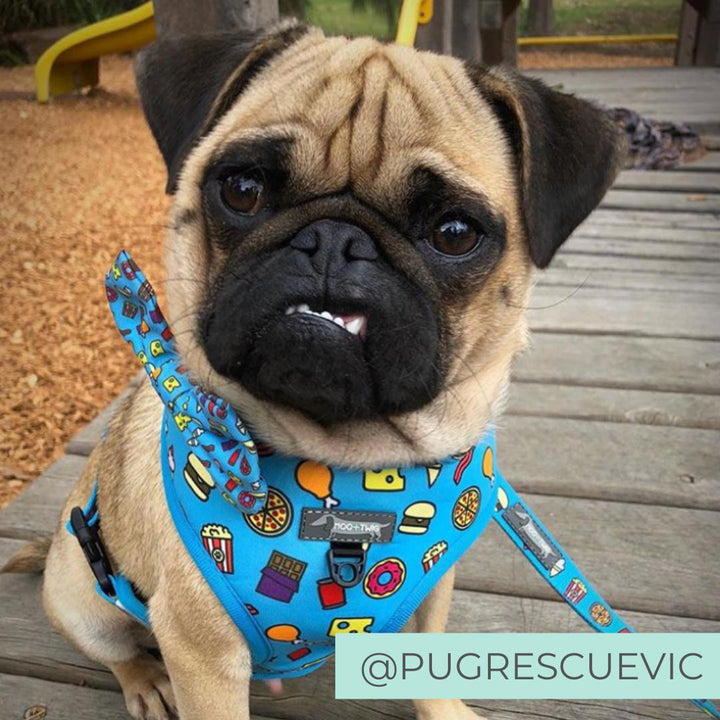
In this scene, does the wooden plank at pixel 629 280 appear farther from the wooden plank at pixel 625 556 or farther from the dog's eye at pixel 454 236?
the dog's eye at pixel 454 236

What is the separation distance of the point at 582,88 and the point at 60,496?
7.91 metres

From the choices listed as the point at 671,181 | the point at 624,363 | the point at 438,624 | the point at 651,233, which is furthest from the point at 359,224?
the point at 671,181

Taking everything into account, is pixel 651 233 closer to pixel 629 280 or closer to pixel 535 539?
pixel 629 280

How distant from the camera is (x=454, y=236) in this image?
1453mm

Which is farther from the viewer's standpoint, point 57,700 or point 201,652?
point 57,700

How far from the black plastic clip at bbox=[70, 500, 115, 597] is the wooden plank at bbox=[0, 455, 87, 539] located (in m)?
0.81

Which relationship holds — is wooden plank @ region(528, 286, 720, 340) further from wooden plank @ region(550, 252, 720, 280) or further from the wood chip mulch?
the wood chip mulch

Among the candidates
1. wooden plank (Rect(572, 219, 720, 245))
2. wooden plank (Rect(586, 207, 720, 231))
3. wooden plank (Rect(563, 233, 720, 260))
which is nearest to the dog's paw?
wooden plank (Rect(563, 233, 720, 260))

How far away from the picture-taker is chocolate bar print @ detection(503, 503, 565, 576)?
5.97 feet

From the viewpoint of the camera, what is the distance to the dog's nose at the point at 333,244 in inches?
53.0

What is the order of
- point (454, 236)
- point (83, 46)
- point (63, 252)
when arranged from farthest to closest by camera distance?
point (83, 46) → point (63, 252) → point (454, 236)

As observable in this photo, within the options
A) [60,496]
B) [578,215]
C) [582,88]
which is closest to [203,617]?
[578,215]

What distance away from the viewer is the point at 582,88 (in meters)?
8.80

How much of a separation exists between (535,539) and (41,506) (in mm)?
1715
